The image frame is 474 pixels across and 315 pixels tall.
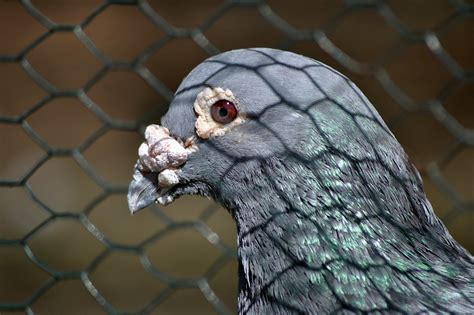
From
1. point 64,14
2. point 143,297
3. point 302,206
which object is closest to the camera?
point 302,206

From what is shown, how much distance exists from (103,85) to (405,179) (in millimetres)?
3685

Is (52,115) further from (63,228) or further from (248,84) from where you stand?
(248,84)

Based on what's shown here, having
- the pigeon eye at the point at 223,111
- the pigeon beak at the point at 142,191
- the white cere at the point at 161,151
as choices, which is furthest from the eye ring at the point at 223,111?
the pigeon beak at the point at 142,191

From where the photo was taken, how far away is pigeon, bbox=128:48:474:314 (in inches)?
67.9

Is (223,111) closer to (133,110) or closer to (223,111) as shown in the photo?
Result: (223,111)

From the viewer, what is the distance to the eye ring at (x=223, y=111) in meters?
1.84

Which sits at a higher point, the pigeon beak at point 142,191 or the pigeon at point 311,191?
the pigeon at point 311,191

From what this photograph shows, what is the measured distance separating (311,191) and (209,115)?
277 mm

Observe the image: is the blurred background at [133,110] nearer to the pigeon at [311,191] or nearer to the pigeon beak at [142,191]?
the pigeon beak at [142,191]

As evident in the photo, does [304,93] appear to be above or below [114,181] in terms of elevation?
above

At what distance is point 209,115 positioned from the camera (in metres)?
1.87

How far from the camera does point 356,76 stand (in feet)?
15.7

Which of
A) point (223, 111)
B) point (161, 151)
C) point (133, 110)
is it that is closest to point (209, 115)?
point (223, 111)

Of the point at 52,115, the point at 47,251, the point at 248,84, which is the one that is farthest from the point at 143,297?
the point at 248,84
